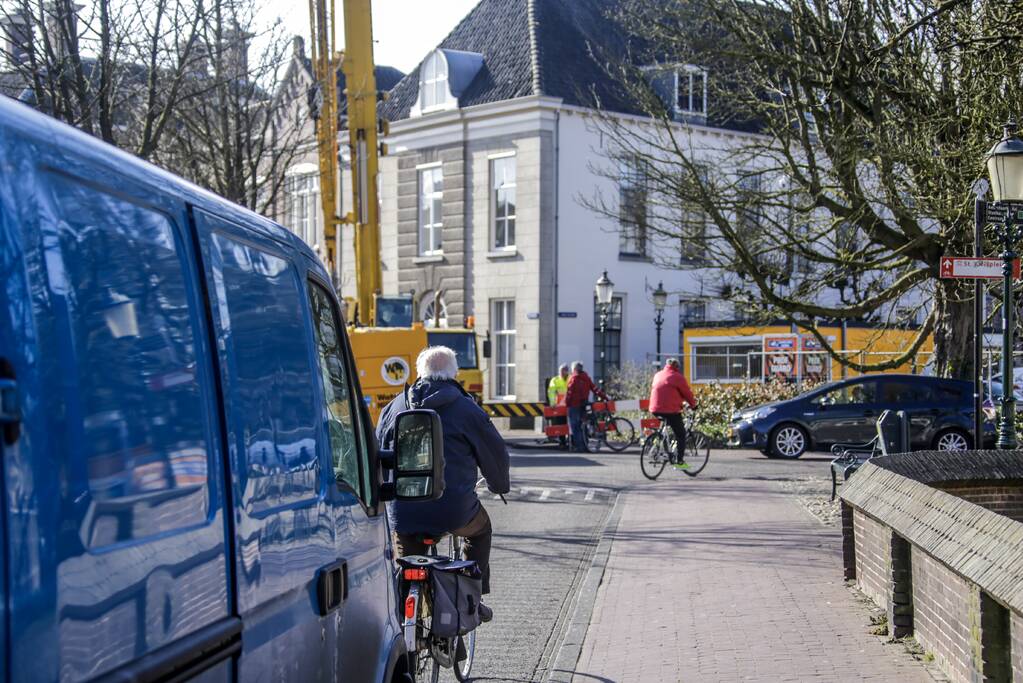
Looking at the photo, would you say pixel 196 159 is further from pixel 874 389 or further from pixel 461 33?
pixel 461 33

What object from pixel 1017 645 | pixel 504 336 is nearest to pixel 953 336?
pixel 1017 645

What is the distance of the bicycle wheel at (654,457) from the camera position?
66.4 feet

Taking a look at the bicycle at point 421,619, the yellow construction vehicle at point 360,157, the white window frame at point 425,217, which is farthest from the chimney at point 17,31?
the white window frame at point 425,217

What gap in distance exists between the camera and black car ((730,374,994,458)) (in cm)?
2373

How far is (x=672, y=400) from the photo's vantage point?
1997 cm

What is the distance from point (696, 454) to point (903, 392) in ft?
17.6

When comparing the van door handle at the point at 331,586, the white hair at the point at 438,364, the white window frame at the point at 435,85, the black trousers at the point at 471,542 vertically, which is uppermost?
the white window frame at the point at 435,85

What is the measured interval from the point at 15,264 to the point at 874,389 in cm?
2366

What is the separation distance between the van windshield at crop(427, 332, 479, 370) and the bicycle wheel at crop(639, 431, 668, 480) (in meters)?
11.0

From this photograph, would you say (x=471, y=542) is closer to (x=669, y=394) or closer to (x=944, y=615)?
(x=944, y=615)

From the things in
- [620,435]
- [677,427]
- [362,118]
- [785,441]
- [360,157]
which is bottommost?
[620,435]

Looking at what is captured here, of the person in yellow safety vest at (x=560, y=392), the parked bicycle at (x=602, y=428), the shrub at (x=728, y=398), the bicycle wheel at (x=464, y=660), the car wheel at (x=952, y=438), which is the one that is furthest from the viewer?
the shrub at (x=728, y=398)

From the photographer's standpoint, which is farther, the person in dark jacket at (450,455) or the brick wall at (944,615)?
the person in dark jacket at (450,455)

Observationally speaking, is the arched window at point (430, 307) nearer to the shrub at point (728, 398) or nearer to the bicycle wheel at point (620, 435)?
the shrub at point (728, 398)
